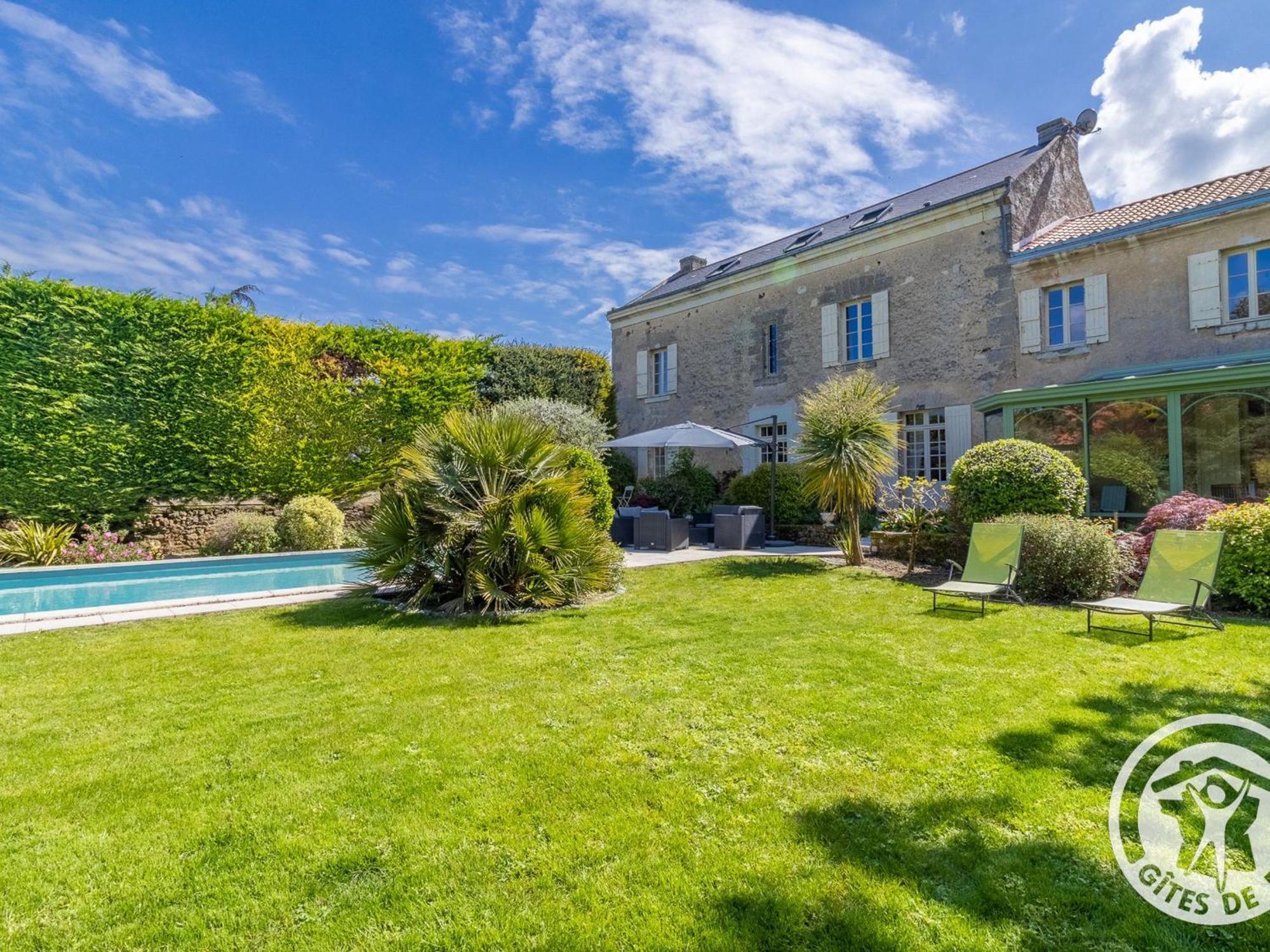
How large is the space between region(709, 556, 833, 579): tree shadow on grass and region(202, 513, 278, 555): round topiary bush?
8.57m

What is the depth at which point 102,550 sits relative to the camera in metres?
11.0

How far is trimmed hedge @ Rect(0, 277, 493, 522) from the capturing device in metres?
10.9

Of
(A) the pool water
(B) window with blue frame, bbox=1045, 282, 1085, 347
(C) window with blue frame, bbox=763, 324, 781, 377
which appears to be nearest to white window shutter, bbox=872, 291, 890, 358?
(C) window with blue frame, bbox=763, 324, 781, 377

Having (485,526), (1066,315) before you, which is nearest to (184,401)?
(485,526)

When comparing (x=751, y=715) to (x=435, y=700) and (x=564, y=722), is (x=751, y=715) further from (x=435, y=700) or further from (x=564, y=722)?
(x=435, y=700)

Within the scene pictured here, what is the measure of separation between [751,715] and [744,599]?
3580mm

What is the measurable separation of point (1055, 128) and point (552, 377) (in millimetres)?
13983

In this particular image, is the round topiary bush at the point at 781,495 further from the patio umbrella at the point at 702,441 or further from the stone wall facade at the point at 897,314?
the stone wall facade at the point at 897,314

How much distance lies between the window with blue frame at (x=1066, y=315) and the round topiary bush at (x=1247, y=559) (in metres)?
6.57

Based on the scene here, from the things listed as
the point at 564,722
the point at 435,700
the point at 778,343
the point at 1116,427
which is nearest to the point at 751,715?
the point at 564,722

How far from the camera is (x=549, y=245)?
17.0 m

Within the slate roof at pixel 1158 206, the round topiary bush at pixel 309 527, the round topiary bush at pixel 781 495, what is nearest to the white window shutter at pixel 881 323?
the slate roof at pixel 1158 206

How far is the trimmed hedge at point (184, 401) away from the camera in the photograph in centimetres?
1090

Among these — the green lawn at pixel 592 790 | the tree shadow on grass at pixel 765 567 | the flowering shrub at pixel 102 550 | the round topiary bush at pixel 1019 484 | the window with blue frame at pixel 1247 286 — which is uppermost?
the window with blue frame at pixel 1247 286
